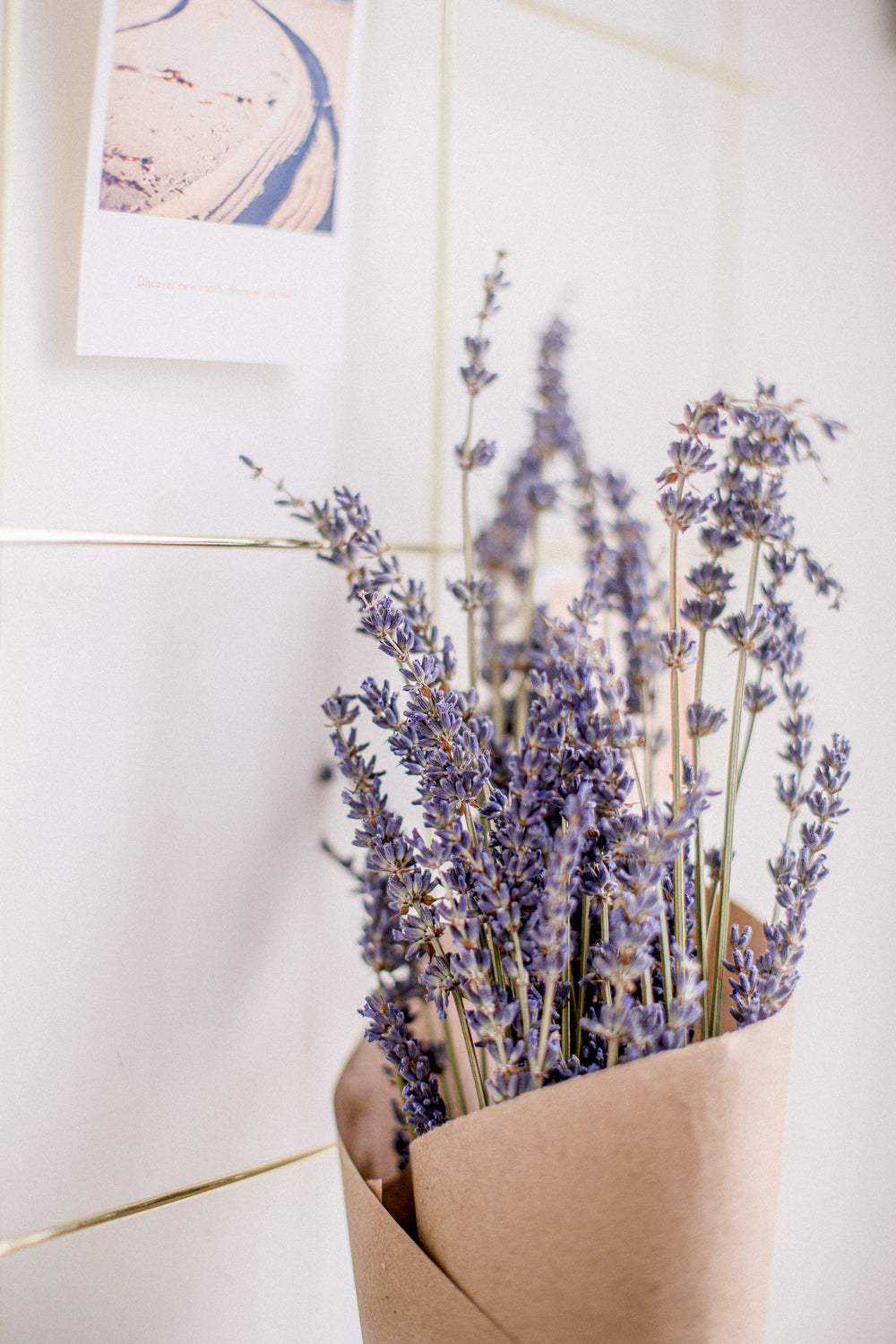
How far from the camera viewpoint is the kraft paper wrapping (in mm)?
400

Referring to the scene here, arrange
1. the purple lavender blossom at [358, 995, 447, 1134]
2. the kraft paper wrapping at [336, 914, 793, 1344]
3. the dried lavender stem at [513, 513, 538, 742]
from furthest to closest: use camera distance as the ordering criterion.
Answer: the dried lavender stem at [513, 513, 538, 742], the purple lavender blossom at [358, 995, 447, 1134], the kraft paper wrapping at [336, 914, 793, 1344]

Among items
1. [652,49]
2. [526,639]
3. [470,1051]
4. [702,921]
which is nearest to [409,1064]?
[470,1051]

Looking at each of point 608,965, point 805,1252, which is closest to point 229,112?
point 608,965

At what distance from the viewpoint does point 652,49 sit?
2.58ft

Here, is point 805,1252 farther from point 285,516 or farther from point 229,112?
point 229,112

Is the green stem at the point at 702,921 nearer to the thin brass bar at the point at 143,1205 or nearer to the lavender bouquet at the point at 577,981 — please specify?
the lavender bouquet at the point at 577,981

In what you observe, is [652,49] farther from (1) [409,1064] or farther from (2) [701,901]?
(1) [409,1064]

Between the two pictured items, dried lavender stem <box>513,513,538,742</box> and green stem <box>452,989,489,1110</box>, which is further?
dried lavender stem <box>513,513,538,742</box>

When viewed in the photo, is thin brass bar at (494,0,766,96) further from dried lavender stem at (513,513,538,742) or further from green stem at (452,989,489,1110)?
green stem at (452,989,489,1110)

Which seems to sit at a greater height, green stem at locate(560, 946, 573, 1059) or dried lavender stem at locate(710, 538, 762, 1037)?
dried lavender stem at locate(710, 538, 762, 1037)

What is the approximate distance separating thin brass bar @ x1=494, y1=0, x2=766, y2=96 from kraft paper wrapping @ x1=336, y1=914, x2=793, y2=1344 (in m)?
0.75

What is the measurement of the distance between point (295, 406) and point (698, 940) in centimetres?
44

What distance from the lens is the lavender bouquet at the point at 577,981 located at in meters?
0.41

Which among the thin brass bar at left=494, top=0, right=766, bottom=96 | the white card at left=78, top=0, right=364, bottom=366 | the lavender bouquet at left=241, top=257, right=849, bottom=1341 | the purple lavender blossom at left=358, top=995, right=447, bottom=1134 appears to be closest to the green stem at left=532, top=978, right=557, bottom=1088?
the lavender bouquet at left=241, top=257, right=849, bottom=1341
